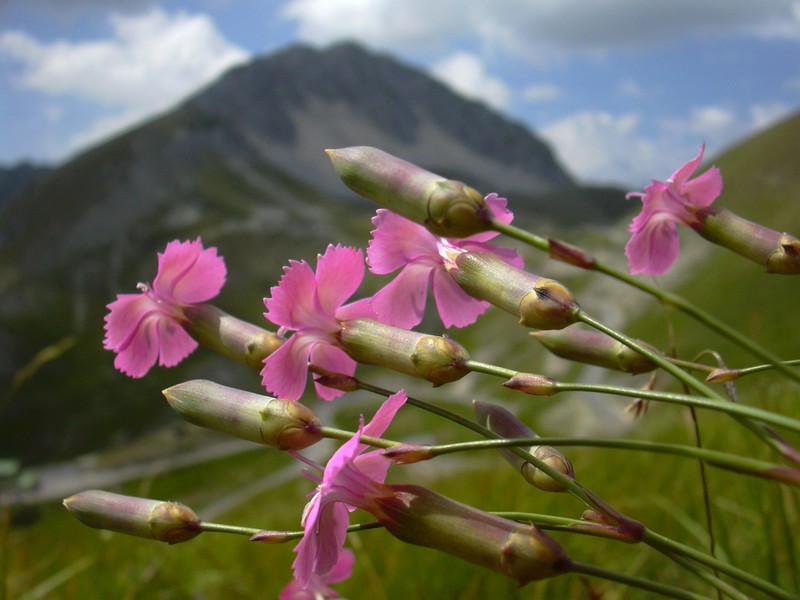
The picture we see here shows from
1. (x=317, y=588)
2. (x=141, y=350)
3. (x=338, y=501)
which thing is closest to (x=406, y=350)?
(x=338, y=501)

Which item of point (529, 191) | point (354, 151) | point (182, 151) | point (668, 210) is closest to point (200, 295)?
point (354, 151)

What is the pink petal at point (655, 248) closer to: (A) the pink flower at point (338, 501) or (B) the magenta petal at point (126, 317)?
(A) the pink flower at point (338, 501)

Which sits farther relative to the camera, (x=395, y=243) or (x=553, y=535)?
(x=553, y=535)

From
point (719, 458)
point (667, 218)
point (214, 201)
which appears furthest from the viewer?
point (214, 201)

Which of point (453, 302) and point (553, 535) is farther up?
point (553, 535)

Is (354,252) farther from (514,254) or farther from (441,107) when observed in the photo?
(441,107)

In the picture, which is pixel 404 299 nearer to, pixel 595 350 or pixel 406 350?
pixel 406 350
